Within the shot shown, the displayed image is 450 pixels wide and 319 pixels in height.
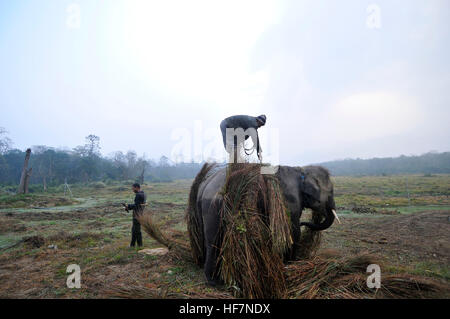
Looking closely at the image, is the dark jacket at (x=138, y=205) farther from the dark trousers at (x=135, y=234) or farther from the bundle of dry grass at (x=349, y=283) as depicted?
the bundle of dry grass at (x=349, y=283)

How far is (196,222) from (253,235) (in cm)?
186

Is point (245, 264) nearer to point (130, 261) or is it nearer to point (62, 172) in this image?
point (130, 261)

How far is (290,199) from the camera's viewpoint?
4.38 metres

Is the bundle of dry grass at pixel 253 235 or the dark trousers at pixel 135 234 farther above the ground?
the bundle of dry grass at pixel 253 235

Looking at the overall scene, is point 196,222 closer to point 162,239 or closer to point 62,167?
point 162,239

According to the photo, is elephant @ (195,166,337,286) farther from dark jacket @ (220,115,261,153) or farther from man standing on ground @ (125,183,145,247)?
man standing on ground @ (125,183,145,247)

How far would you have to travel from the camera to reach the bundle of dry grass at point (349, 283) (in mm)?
3416

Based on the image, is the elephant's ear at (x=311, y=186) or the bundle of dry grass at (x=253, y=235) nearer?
the bundle of dry grass at (x=253, y=235)

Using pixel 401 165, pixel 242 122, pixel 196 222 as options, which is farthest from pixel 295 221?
pixel 401 165

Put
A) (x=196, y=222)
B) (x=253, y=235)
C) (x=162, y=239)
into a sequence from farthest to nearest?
(x=162, y=239)
(x=196, y=222)
(x=253, y=235)

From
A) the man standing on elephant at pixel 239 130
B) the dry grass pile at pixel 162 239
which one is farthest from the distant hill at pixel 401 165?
the dry grass pile at pixel 162 239
